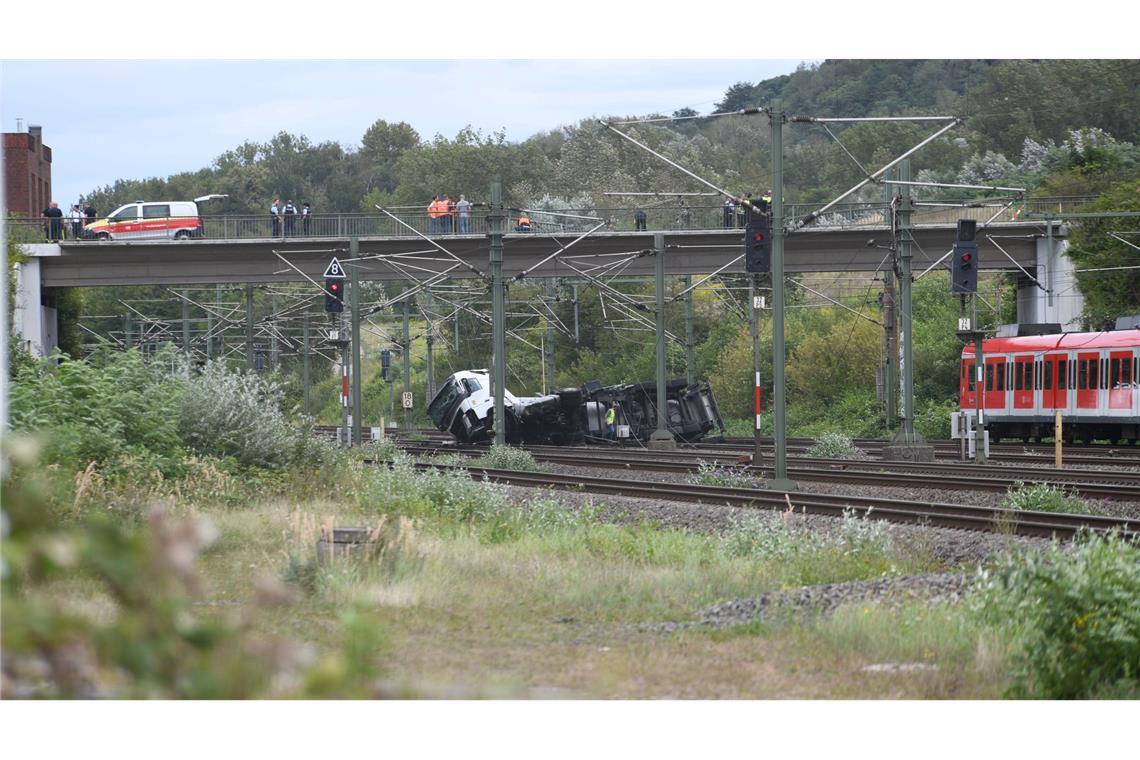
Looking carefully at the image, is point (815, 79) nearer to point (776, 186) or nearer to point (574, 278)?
point (574, 278)

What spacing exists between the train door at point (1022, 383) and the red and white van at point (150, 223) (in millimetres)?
31574

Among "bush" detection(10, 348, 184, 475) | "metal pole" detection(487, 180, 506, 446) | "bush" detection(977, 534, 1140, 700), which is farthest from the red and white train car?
"bush" detection(977, 534, 1140, 700)

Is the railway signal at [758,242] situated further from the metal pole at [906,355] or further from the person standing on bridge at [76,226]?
the person standing on bridge at [76,226]

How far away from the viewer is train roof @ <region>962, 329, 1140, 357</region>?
37.6 meters

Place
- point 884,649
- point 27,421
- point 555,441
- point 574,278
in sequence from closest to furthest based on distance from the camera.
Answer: point 884,649 → point 27,421 → point 555,441 → point 574,278

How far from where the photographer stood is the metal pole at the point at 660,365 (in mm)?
42094

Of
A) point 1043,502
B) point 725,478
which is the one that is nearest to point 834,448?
point 725,478

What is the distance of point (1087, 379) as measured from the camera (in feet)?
129

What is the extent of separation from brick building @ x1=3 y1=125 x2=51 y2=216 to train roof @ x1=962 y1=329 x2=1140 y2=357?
158ft

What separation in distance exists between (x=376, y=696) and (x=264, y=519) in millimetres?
15573

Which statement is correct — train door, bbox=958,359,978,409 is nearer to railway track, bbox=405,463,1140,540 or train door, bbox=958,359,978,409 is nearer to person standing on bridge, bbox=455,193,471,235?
person standing on bridge, bbox=455,193,471,235

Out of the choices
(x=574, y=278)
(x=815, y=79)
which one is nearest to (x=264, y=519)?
(x=574, y=278)

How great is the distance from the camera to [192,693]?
3.27 metres

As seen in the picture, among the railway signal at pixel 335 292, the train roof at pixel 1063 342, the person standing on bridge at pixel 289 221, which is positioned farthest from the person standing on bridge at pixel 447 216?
the train roof at pixel 1063 342
